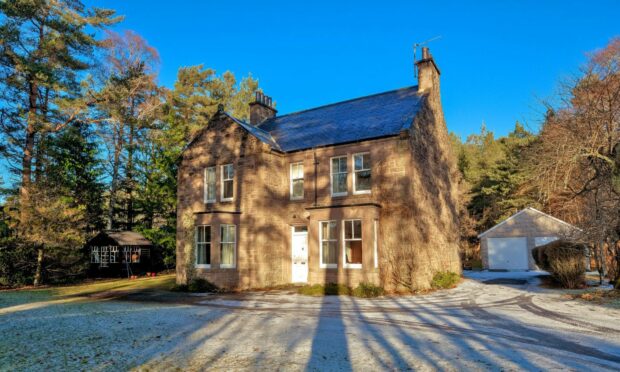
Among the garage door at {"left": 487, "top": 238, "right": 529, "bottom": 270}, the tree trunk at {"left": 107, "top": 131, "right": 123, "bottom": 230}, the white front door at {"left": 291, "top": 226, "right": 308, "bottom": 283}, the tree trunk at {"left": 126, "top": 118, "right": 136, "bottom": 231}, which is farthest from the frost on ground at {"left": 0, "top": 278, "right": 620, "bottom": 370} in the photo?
the tree trunk at {"left": 126, "top": 118, "right": 136, "bottom": 231}

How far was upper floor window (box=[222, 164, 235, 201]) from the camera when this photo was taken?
21.1 metres

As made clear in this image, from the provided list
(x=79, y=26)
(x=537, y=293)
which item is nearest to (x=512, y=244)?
(x=537, y=293)

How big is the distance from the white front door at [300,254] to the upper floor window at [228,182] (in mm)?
3841

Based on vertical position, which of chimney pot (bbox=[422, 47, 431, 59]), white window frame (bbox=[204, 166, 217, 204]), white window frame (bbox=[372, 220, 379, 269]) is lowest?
white window frame (bbox=[372, 220, 379, 269])

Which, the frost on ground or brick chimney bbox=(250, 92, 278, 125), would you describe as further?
brick chimney bbox=(250, 92, 278, 125)

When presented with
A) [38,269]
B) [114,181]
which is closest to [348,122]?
[38,269]

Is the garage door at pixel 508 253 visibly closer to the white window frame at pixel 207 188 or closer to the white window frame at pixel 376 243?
the white window frame at pixel 376 243

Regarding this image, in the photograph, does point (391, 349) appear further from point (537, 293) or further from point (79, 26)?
point (79, 26)

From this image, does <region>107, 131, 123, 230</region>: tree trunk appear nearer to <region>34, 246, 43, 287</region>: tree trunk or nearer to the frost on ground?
<region>34, 246, 43, 287</region>: tree trunk

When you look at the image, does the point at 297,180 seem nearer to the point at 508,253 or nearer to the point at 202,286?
the point at 202,286

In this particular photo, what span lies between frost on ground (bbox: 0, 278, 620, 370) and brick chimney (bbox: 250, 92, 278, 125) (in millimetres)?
15259

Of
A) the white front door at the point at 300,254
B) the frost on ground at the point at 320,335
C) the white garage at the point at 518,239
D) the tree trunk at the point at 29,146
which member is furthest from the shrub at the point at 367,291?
the white garage at the point at 518,239

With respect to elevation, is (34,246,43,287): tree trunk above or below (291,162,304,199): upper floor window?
below

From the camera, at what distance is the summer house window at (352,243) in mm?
Result: 17938
